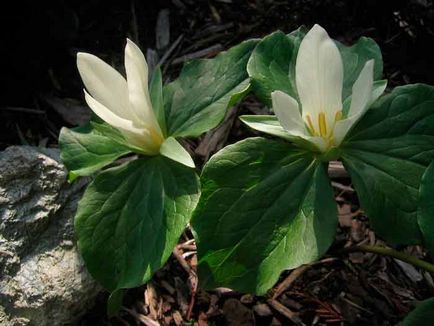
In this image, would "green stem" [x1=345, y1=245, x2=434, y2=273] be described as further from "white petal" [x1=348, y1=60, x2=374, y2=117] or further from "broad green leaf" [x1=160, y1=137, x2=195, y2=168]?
"broad green leaf" [x1=160, y1=137, x2=195, y2=168]

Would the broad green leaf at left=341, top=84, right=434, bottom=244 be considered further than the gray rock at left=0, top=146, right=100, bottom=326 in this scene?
No

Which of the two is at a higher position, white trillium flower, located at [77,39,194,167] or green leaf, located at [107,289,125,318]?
white trillium flower, located at [77,39,194,167]

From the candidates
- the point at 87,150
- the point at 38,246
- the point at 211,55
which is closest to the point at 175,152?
the point at 87,150

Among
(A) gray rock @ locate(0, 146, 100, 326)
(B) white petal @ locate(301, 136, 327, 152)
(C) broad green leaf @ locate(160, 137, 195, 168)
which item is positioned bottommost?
(A) gray rock @ locate(0, 146, 100, 326)

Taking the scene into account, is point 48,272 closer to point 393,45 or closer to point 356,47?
point 356,47

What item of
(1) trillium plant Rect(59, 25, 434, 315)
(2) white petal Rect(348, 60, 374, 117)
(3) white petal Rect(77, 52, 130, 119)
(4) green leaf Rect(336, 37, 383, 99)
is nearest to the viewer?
(2) white petal Rect(348, 60, 374, 117)

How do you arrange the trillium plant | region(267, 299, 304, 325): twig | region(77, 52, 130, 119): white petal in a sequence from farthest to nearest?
1. region(267, 299, 304, 325): twig
2. region(77, 52, 130, 119): white petal
3. the trillium plant

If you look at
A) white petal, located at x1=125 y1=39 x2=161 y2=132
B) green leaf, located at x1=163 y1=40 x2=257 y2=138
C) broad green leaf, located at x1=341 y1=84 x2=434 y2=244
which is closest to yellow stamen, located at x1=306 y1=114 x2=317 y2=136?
broad green leaf, located at x1=341 y1=84 x2=434 y2=244

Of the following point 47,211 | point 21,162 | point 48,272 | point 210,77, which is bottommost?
point 48,272

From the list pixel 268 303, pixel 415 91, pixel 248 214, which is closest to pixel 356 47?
pixel 415 91
